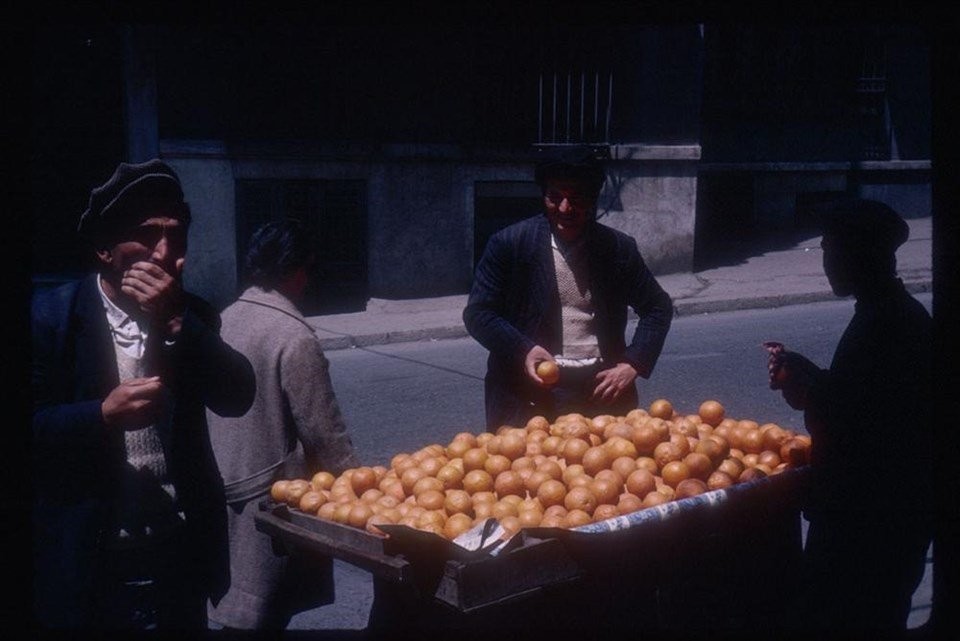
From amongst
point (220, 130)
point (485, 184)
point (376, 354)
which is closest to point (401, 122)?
point (485, 184)

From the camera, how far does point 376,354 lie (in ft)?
34.5

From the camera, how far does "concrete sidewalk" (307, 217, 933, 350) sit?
36.9 feet

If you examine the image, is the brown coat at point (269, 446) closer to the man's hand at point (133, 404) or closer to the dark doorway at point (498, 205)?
the man's hand at point (133, 404)

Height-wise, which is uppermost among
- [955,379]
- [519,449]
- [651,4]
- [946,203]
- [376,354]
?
[651,4]

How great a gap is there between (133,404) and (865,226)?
211cm

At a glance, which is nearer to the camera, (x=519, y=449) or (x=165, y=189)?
(x=165, y=189)

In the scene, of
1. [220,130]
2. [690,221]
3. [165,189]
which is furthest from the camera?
[690,221]

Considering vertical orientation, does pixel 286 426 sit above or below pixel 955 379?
below

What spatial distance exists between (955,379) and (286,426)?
2098 mm

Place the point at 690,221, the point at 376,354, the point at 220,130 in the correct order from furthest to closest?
the point at 690,221, the point at 220,130, the point at 376,354

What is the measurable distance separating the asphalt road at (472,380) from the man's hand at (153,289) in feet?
8.09

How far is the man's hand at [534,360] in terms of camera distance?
3873mm

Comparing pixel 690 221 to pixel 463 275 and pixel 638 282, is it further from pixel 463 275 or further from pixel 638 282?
pixel 638 282

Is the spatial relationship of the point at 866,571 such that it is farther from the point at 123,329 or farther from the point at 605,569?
the point at 123,329
